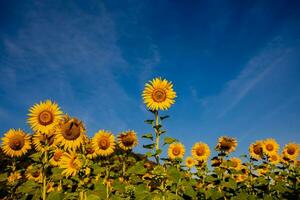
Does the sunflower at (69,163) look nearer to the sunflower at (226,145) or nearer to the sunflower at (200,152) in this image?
the sunflower at (226,145)

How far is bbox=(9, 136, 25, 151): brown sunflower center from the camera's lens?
1245 centimetres

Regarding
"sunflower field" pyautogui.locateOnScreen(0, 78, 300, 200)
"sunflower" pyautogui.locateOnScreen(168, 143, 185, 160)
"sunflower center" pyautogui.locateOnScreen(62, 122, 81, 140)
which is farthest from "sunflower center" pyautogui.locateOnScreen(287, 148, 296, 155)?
"sunflower center" pyautogui.locateOnScreen(62, 122, 81, 140)

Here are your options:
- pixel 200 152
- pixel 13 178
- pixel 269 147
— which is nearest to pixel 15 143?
pixel 13 178

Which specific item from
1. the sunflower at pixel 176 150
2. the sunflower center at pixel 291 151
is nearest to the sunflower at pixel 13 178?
the sunflower at pixel 176 150

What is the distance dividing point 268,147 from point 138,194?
957cm

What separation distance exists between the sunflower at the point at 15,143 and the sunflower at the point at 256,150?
9.34m

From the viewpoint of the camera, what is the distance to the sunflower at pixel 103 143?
13781 mm

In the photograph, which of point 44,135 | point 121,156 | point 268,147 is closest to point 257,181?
point 268,147

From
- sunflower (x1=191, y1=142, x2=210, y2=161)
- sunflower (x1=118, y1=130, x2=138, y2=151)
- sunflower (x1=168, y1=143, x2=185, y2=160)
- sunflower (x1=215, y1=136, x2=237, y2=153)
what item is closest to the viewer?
sunflower (x1=215, y1=136, x2=237, y2=153)

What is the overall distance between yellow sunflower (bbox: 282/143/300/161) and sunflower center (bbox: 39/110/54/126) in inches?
407

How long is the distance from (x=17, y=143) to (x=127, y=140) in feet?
15.1

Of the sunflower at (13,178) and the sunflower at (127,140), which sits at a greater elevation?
the sunflower at (127,140)

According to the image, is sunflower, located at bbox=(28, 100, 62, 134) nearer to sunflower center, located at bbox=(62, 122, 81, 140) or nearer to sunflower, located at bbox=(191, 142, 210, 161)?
Result: sunflower center, located at bbox=(62, 122, 81, 140)

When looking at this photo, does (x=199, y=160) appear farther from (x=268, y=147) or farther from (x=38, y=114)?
(x=38, y=114)
